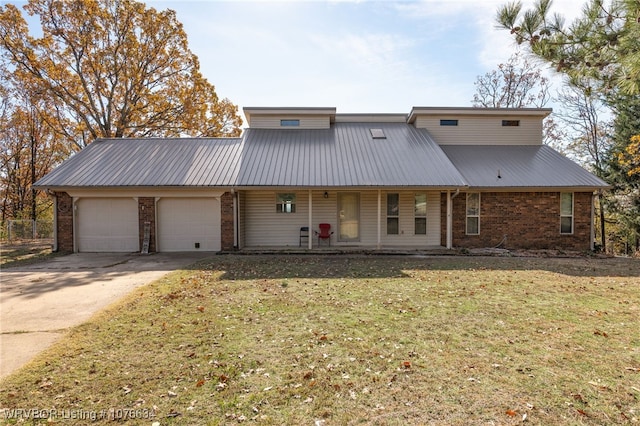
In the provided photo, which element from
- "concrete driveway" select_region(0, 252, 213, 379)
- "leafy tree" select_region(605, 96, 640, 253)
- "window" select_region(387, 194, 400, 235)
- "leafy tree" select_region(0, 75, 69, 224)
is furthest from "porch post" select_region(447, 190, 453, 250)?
"leafy tree" select_region(0, 75, 69, 224)

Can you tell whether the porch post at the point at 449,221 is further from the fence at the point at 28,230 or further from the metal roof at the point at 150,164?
the fence at the point at 28,230

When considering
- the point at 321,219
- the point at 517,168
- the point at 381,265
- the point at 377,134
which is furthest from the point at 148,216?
the point at 517,168

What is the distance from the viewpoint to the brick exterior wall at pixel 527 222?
1241 centimetres

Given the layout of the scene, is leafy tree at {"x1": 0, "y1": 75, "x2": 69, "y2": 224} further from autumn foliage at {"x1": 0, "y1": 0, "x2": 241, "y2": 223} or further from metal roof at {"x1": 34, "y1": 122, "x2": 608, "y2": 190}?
metal roof at {"x1": 34, "y1": 122, "x2": 608, "y2": 190}

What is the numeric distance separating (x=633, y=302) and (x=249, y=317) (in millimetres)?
6892

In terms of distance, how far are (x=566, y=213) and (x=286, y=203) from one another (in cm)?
1113

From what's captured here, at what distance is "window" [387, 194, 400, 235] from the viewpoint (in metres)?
12.7

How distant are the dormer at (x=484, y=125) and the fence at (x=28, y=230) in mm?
21396

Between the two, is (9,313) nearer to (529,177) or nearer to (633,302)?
(633,302)

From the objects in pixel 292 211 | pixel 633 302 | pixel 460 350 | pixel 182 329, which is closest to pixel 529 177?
pixel 633 302

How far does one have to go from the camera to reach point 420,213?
12.7 meters

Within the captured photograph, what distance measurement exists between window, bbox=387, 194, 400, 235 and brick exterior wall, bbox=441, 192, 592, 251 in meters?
2.21

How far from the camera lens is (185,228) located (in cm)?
1229

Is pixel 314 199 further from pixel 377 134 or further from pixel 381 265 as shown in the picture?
pixel 377 134
